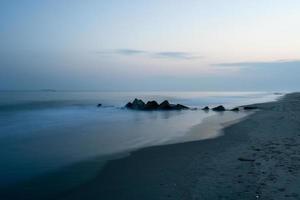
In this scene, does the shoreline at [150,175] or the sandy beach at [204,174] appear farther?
the shoreline at [150,175]

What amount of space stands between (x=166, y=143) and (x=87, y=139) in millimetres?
5103

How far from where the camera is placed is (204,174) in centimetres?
1130

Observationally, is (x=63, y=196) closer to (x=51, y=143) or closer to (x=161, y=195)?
(x=161, y=195)

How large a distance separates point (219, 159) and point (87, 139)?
9.77 meters

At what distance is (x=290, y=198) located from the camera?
8.52 metres

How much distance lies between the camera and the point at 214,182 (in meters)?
10.3

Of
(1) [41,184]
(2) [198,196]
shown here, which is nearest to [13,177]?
(1) [41,184]

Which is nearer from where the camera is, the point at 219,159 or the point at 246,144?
the point at 219,159

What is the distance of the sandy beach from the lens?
9.34 meters

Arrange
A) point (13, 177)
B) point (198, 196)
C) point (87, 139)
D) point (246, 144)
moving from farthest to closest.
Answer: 1. point (87, 139)
2. point (246, 144)
3. point (13, 177)
4. point (198, 196)

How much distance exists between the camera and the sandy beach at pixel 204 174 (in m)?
9.34

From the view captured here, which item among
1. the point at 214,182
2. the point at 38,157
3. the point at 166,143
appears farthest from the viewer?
the point at 166,143

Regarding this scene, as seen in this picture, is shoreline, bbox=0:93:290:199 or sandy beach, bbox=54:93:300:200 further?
shoreline, bbox=0:93:290:199

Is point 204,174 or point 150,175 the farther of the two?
point 150,175
